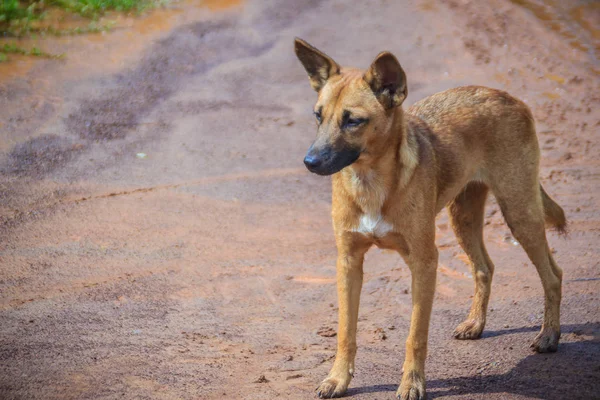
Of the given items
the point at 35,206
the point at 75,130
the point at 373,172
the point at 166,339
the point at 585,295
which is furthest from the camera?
the point at 75,130

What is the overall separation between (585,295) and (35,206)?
227 inches

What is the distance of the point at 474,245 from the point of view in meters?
5.60

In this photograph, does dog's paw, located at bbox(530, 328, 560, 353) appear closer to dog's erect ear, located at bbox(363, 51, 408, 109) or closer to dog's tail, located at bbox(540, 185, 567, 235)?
dog's tail, located at bbox(540, 185, 567, 235)

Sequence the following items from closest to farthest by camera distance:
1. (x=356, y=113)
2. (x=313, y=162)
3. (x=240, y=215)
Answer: (x=313, y=162) < (x=356, y=113) < (x=240, y=215)

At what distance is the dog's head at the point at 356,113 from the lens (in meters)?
4.21

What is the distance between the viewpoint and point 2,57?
10.6 m

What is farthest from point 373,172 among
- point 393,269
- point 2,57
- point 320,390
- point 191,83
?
point 2,57

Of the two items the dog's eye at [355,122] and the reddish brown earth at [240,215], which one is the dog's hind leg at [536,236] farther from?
the dog's eye at [355,122]

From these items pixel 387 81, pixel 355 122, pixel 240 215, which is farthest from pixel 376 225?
pixel 240 215

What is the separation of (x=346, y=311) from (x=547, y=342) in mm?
1657

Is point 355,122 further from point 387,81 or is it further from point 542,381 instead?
point 542,381

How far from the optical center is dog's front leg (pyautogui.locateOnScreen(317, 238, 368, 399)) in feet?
14.9

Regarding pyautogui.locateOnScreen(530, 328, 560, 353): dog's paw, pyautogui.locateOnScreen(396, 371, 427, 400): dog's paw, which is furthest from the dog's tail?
pyautogui.locateOnScreen(396, 371, 427, 400): dog's paw

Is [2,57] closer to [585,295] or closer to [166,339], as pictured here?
[166,339]
